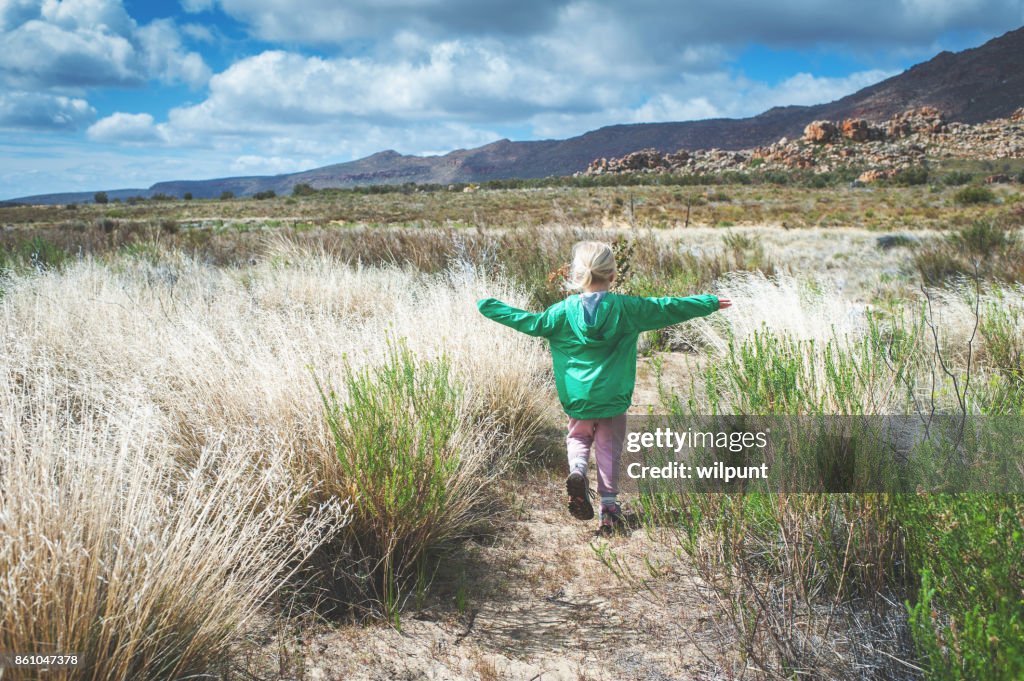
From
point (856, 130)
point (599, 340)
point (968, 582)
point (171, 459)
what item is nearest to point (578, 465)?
point (599, 340)

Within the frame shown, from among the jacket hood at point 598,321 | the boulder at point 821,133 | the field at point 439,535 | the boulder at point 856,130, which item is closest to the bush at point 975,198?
the field at point 439,535

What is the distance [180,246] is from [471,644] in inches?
434

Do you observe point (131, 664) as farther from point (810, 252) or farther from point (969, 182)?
point (969, 182)

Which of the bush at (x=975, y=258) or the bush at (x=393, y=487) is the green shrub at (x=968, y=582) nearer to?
the bush at (x=393, y=487)

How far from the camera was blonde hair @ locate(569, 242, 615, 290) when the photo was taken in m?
3.20

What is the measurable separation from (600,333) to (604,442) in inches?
23.5

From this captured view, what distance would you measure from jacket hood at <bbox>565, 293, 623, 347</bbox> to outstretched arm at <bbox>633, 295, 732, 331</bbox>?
11cm

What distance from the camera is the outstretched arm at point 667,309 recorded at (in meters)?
3.16

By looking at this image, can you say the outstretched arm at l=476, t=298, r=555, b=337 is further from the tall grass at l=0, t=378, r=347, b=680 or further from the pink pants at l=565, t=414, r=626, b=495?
the tall grass at l=0, t=378, r=347, b=680

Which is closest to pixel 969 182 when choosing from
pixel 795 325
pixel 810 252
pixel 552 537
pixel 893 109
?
pixel 810 252

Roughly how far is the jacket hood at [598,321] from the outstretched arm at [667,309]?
107 mm

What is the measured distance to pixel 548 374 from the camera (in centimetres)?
554

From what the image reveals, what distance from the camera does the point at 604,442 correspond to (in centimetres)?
328

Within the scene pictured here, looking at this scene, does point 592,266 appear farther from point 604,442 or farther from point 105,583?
point 105,583
